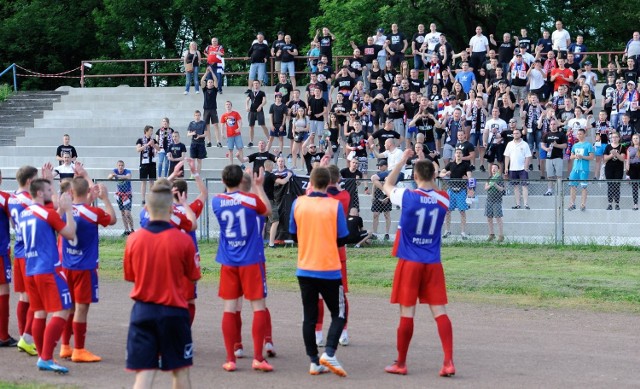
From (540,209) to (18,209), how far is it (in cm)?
1298

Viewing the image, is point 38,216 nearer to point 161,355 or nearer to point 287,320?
point 161,355

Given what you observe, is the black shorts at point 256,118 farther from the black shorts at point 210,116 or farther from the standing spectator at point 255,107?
the black shorts at point 210,116

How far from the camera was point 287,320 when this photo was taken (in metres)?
14.2

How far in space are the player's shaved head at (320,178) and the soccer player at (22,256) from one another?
126 inches

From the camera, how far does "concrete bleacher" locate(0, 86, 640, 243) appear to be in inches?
851

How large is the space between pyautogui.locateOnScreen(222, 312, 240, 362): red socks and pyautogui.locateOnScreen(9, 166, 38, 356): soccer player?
2290mm

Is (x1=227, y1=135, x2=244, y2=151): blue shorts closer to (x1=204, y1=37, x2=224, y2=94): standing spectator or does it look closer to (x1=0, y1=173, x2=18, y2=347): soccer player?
(x1=204, y1=37, x2=224, y2=94): standing spectator

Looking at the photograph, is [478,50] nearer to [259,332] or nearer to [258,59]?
[258,59]

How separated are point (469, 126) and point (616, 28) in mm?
19417

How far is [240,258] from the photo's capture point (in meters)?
11.1

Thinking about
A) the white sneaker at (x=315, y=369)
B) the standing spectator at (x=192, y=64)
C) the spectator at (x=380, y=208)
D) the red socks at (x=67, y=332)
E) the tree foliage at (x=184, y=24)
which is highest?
the tree foliage at (x=184, y=24)

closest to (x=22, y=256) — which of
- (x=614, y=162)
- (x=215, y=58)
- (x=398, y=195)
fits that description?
(x=398, y=195)

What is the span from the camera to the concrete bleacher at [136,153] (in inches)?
851

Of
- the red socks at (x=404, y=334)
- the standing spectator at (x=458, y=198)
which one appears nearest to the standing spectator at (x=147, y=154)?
the standing spectator at (x=458, y=198)
